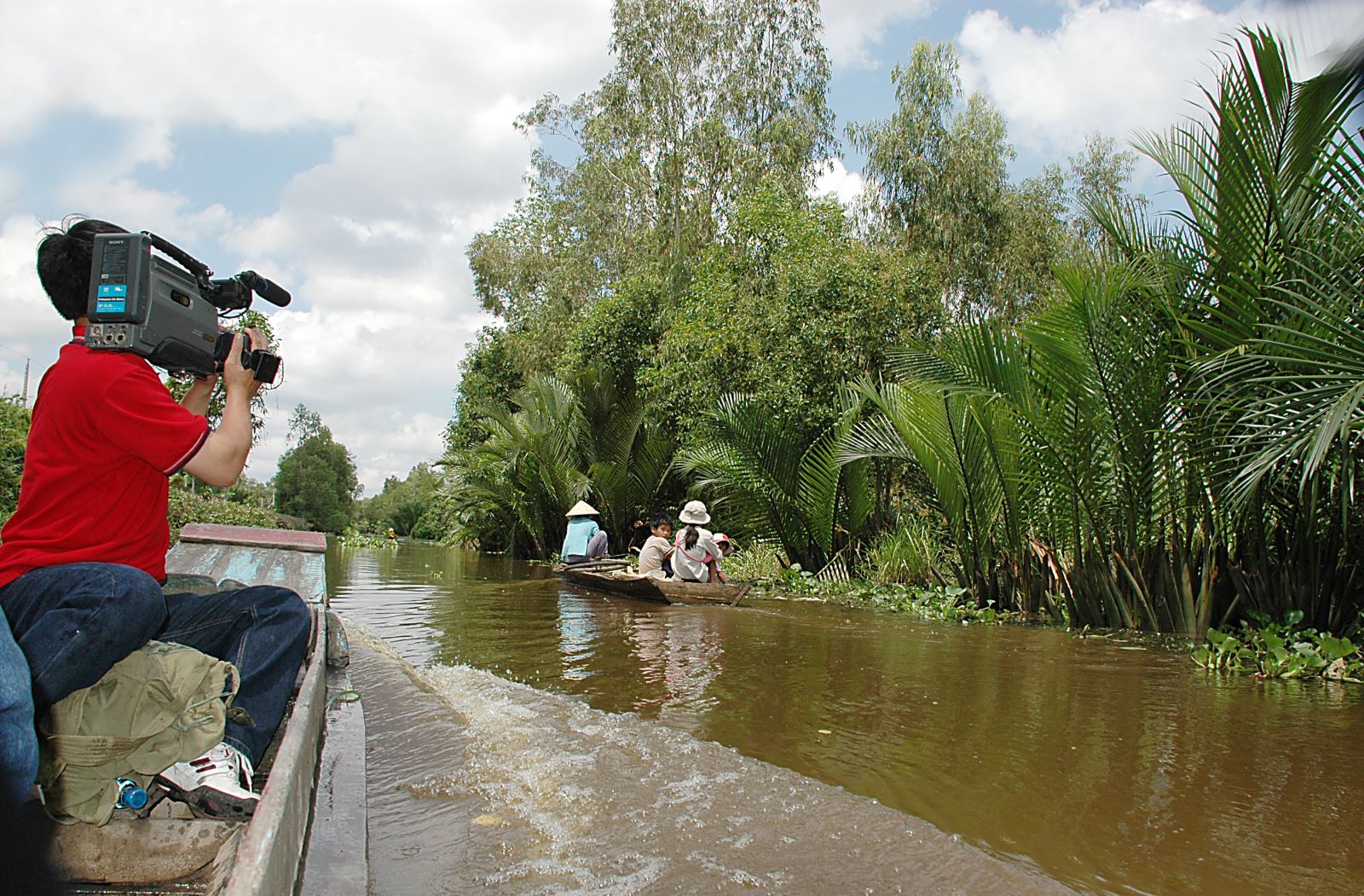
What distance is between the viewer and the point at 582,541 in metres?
17.1

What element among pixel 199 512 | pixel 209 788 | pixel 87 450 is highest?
pixel 199 512

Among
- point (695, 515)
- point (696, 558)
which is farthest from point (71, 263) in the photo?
point (695, 515)

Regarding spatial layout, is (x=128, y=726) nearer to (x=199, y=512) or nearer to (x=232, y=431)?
(x=232, y=431)

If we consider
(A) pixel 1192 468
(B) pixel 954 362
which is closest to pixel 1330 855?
(A) pixel 1192 468

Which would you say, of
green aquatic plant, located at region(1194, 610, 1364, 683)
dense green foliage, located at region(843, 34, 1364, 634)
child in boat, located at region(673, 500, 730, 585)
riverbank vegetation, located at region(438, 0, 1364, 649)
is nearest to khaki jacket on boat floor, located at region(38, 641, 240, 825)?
riverbank vegetation, located at region(438, 0, 1364, 649)

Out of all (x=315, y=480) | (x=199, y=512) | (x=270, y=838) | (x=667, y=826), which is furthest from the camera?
(x=315, y=480)

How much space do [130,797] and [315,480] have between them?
71.7m

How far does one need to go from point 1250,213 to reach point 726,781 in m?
5.88

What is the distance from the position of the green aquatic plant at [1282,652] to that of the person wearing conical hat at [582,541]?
1102cm

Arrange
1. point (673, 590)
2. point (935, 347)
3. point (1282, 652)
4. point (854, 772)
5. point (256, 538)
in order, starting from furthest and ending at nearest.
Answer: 1. point (673, 590)
2. point (935, 347)
3. point (1282, 652)
4. point (256, 538)
5. point (854, 772)

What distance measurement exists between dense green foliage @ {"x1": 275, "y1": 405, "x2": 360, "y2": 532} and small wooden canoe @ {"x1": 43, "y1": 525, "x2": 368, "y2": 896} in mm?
65019

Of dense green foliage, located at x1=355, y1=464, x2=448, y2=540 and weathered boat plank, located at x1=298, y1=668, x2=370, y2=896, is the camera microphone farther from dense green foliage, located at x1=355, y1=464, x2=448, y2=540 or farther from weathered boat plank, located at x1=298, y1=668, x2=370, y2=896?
dense green foliage, located at x1=355, y1=464, x2=448, y2=540

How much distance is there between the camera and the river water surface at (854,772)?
3256mm

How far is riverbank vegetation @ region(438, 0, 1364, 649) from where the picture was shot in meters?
6.91
